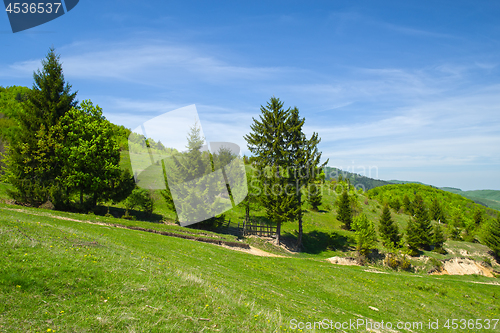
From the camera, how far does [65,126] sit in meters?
27.7

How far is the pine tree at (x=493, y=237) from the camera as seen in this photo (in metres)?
43.8

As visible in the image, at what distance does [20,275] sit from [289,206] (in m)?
30.5

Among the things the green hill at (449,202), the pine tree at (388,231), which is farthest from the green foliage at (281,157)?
the green hill at (449,202)

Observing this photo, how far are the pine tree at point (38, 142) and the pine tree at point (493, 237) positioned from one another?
2691 inches

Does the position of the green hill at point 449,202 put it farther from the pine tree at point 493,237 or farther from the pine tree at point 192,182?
the pine tree at point 192,182

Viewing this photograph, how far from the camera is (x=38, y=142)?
2661cm

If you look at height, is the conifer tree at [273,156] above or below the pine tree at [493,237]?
above

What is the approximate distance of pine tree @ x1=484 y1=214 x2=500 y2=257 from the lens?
43.8 m

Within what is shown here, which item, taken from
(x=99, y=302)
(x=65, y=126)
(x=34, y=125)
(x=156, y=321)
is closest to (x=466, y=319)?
(x=156, y=321)

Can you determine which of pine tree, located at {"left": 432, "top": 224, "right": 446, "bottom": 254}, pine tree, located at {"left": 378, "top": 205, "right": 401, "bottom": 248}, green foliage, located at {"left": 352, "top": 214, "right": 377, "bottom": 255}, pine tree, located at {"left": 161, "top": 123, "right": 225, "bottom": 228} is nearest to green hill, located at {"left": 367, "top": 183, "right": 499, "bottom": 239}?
pine tree, located at {"left": 432, "top": 224, "right": 446, "bottom": 254}

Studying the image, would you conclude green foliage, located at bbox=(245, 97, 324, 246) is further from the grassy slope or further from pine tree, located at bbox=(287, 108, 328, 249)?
the grassy slope

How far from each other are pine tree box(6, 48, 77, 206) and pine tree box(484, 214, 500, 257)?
2691 inches

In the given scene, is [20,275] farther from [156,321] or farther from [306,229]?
[306,229]

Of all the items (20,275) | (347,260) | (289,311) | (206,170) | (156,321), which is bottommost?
(347,260)
